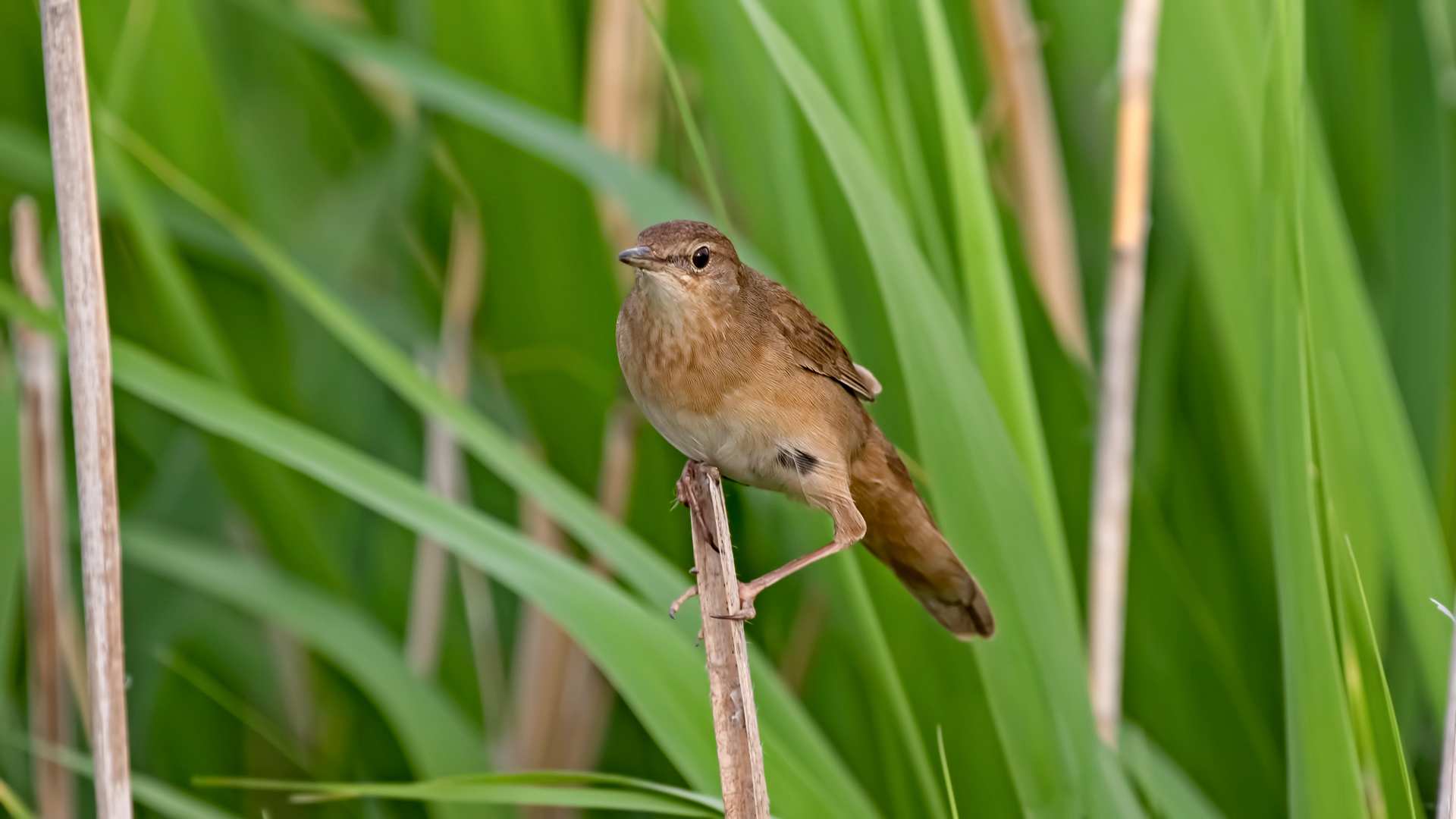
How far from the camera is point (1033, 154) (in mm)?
2172

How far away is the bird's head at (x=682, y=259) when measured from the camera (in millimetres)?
1591

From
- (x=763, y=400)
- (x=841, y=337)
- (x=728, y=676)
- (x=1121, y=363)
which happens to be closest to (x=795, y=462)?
(x=763, y=400)

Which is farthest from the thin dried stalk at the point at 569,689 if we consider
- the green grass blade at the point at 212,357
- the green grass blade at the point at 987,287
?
the green grass blade at the point at 987,287

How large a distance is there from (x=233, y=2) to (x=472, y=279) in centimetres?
74

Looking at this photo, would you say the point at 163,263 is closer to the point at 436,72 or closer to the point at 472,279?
the point at 436,72

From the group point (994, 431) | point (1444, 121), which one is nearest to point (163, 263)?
point (994, 431)

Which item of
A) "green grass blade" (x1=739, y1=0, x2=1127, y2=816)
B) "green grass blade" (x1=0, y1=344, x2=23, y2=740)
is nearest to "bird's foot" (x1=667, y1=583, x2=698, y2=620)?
"green grass blade" (x1=739, y1=0, x2=1127, y2=816)

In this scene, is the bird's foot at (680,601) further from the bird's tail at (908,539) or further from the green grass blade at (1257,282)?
the green grass blade at (1257,282)

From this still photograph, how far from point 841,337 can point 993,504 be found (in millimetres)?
424

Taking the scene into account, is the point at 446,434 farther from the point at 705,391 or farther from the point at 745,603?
the point at 745,603

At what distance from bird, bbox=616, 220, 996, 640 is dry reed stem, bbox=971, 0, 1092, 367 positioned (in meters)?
0.50

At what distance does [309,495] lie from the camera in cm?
218

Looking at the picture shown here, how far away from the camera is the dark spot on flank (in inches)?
64.6

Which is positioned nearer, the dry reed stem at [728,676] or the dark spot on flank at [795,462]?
the dry reed stem at [728,676]
